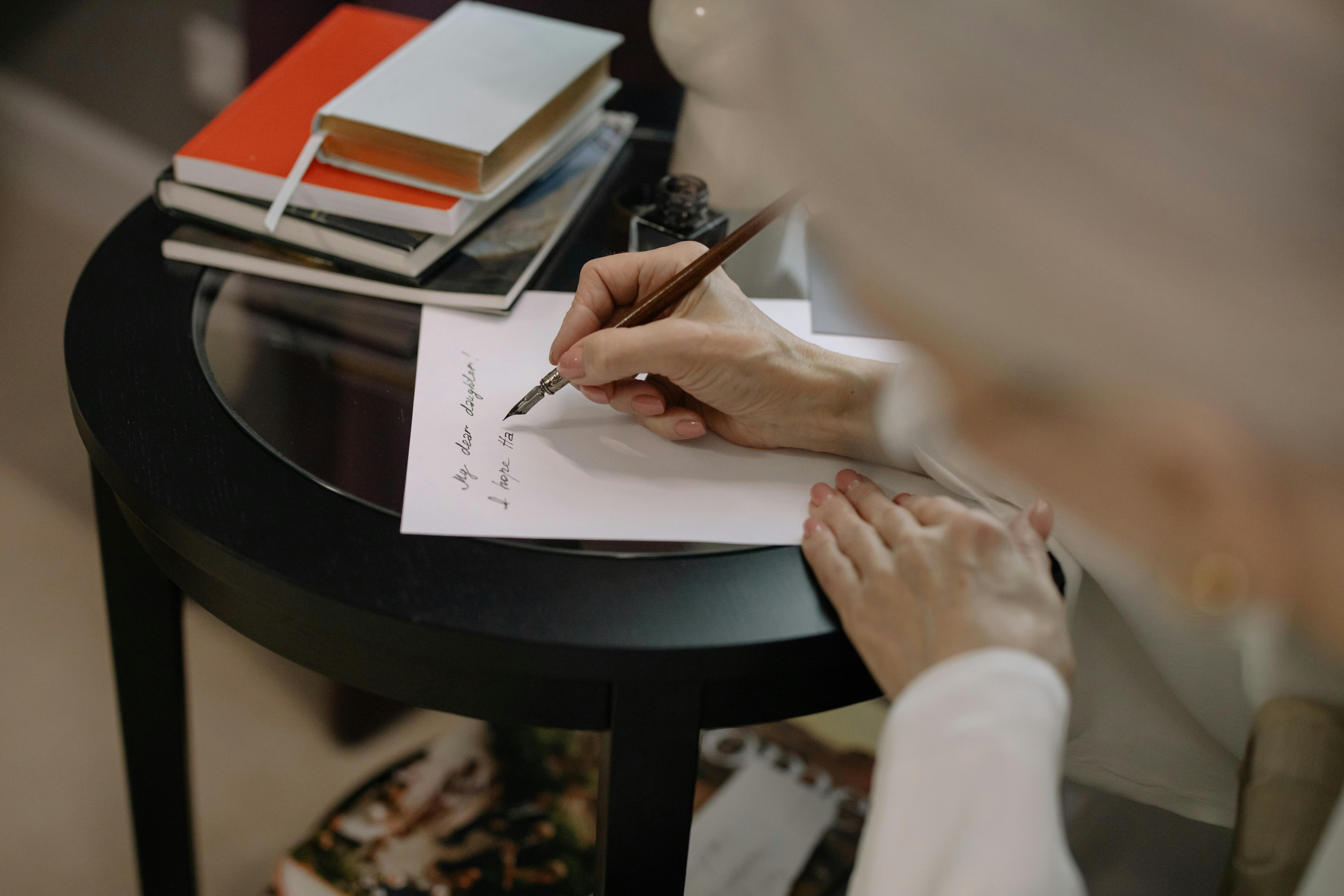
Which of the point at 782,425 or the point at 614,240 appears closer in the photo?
the point at 782,425

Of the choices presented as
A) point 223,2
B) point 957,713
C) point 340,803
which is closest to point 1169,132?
point 957,713

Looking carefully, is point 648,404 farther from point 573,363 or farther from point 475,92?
point 475,92

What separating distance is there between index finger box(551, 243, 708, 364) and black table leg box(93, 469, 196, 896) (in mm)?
334

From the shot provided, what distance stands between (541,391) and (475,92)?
0.30 metres

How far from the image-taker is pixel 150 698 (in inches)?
32.1

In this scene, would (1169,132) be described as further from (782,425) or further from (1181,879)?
(1181,879)

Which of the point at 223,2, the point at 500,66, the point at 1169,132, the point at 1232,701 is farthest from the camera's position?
the point at 223,2

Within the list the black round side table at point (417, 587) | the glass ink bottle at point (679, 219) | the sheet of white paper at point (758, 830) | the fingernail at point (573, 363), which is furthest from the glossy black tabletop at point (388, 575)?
the sheet of white paper at point (758, 830)

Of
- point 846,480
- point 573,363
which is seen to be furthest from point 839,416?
point 573,363

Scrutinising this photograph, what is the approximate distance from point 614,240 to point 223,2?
2.03 metres

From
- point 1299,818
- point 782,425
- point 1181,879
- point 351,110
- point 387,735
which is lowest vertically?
point 387,735

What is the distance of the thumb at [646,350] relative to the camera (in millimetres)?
563

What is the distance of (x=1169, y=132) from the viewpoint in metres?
0.23

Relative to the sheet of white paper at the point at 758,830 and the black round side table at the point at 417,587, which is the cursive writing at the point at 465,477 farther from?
the sheet of white paper at the point at 758,830
